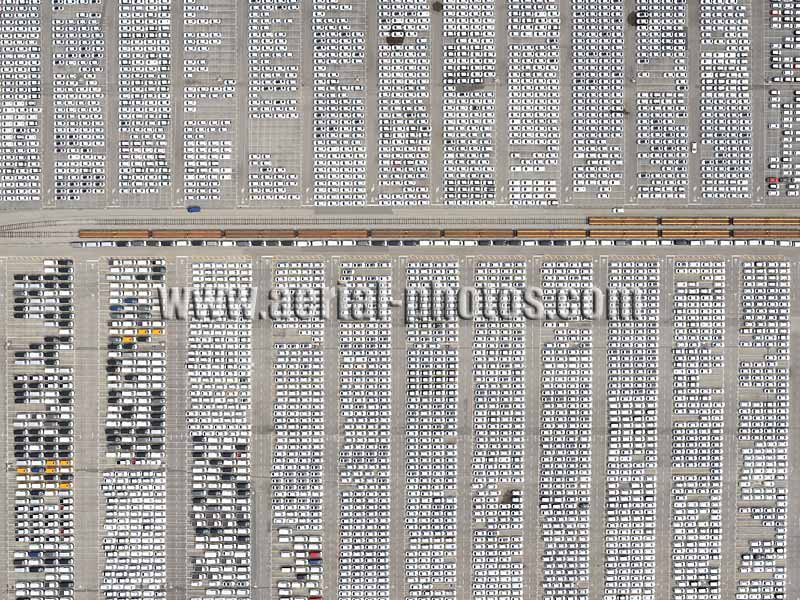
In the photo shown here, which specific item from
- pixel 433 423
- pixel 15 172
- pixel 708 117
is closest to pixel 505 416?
pixel 433 423

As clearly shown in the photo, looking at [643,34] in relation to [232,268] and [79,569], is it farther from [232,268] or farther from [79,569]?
[79,569]

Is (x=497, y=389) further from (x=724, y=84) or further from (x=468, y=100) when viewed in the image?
(x=724, y=84)

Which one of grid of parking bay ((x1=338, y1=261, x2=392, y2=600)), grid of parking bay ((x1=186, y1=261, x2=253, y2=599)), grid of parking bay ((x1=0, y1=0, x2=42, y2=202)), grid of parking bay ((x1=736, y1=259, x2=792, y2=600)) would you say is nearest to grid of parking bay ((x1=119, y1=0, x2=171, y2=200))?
grid of parking bay ((x1=0, y1=0, x2=42, y2=202))

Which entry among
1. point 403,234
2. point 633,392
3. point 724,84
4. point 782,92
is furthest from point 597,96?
point 633,392

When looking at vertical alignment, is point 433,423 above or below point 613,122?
below

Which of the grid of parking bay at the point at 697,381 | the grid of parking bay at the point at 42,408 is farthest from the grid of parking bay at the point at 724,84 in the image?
the grid of parking bay at the point at 42,408

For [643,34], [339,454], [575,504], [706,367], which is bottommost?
[575,504]

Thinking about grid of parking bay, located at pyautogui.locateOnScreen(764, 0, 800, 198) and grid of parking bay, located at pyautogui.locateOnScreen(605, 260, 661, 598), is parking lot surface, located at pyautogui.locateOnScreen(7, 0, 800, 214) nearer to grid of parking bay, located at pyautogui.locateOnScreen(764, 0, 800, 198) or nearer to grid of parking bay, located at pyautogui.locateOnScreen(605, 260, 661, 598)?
grid of parking bay, located at pyautogui.locateOnScreen(764, 0, 800, 198)
